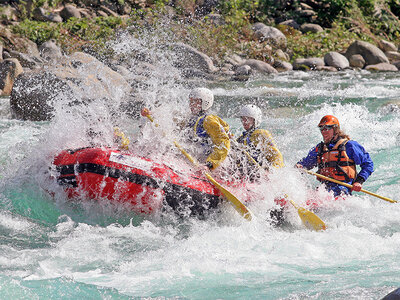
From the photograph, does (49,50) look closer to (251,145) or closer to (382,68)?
(382,68)

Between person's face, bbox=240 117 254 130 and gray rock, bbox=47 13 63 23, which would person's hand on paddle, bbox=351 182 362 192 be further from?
gray rock, bbox=47 13 63 23

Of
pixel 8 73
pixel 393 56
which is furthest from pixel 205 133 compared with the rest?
pixel 393 56

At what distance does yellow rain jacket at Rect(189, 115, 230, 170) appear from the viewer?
619cm

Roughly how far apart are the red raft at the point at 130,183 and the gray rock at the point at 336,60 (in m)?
13.1

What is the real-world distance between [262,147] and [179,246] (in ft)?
5.22

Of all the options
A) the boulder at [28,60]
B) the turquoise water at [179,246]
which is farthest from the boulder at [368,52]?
the turquoise water at [179,246]

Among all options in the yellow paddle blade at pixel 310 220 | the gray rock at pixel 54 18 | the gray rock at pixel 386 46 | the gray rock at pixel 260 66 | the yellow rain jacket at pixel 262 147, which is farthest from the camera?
the gray rock at pixel 386 46

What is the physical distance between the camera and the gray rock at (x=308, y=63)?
1795cm

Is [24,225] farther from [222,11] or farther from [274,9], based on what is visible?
[274,9]

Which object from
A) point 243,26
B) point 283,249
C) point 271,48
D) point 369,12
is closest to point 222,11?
point 243,26

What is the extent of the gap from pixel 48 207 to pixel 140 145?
4.12 feet

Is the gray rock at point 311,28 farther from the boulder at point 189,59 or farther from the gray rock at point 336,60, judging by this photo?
the boulder at point 189,59

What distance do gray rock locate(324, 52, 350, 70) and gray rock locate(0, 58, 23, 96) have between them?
9.89 meters

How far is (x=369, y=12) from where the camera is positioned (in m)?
22.2
